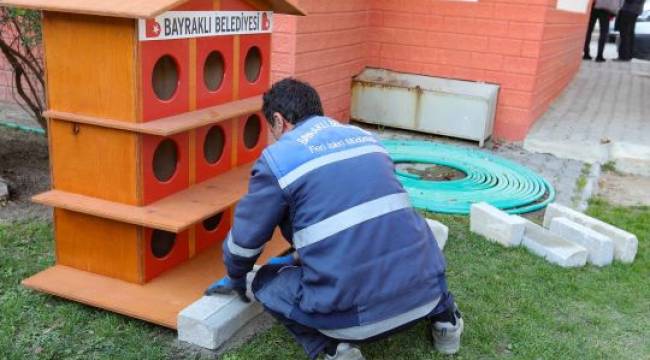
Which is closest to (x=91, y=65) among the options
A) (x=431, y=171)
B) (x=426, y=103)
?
(x=431, y=171)

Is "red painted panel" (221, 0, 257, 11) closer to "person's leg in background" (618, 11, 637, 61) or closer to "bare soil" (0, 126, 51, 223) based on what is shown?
"bare soil" (0, 126, 51, 223)

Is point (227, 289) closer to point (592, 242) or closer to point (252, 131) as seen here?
point (252, 131)

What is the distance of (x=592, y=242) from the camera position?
182 inches

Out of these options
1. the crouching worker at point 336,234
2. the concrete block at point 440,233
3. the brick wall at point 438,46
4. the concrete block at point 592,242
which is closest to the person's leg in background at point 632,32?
the brick wall at point 438,46

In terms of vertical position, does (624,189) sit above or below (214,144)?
below

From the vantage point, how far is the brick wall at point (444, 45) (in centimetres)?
748

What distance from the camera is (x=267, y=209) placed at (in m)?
2.96

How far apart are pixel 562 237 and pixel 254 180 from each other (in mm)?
2716

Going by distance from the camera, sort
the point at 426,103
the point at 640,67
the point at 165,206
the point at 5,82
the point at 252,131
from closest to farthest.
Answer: the point at 165,206 → the point at 252,131 → the point at 426,103 → the point at 5,82 → the point at 640,67

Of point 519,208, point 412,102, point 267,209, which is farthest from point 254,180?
point 412,102

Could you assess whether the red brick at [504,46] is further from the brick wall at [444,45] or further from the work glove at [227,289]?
the work glove at [227,289]

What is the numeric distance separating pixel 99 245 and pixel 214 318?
0.88 m

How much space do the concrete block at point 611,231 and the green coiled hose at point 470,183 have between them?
40cm

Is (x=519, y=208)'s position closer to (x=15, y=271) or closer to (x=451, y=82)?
(x=451, y=82)
